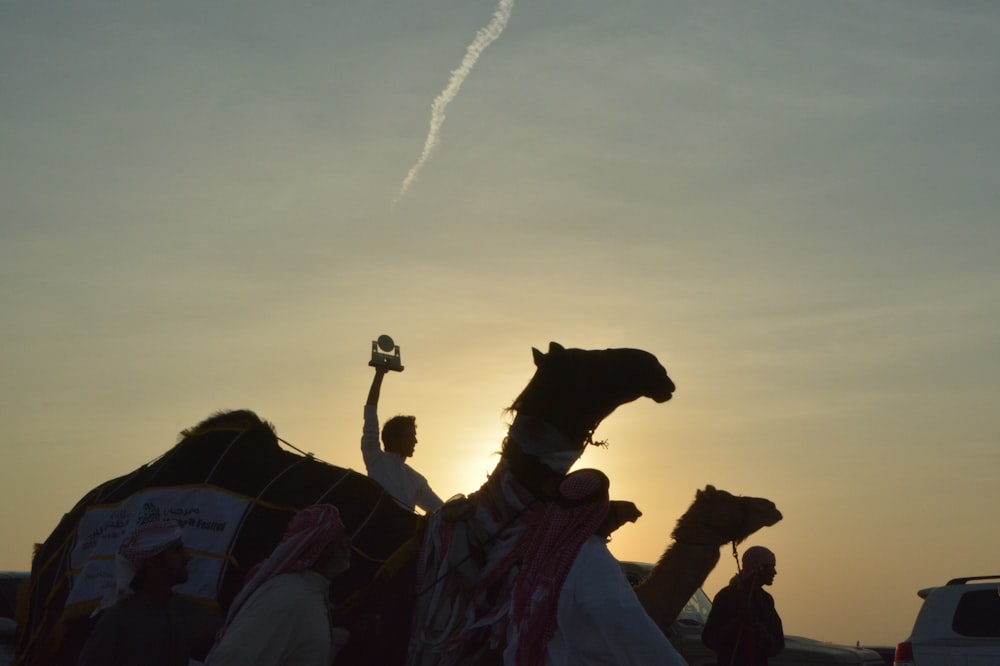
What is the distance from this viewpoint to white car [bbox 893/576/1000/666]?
39.5 ft

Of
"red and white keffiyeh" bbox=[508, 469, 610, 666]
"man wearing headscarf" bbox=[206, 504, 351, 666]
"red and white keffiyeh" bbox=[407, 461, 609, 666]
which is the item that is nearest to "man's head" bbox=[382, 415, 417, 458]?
"man wearing headscarf" bbox=[206, 504, 351, 666]

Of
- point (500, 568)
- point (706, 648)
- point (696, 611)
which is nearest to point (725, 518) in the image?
point (500, 568)

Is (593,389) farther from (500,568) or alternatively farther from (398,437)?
(398,437)

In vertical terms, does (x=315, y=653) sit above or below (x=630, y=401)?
below

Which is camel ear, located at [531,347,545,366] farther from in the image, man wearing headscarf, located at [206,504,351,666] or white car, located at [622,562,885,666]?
white car, located at [622,562,885,666]

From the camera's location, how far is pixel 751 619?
973 centimetres

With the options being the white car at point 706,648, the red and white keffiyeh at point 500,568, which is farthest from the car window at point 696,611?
the red and white keffiyeh at point 500,568

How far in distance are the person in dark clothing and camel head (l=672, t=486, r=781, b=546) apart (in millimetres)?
5254

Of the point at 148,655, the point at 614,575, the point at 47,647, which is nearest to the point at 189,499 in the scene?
the point at 47,647

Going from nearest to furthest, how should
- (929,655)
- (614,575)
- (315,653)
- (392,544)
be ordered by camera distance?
(614,575) → (315,653) → (392,544) → (929,655)

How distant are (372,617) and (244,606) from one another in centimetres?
66

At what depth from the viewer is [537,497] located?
17.0ft

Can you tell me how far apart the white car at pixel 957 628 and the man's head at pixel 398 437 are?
19.0ft

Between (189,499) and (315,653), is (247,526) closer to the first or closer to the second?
(189,499)
